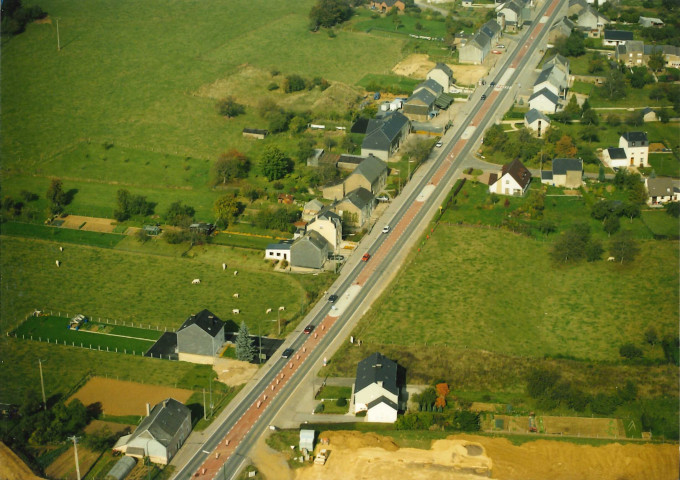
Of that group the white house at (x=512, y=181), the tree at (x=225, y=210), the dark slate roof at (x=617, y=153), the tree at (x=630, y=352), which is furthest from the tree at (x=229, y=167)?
the tree at (x=630, y=352)

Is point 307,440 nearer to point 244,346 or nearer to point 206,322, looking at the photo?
point 244,346

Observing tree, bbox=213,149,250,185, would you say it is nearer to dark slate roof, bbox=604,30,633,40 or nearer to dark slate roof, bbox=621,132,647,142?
dark slate roof, bbox=621,132,647,142

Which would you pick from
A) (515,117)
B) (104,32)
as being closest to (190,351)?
(515,117)

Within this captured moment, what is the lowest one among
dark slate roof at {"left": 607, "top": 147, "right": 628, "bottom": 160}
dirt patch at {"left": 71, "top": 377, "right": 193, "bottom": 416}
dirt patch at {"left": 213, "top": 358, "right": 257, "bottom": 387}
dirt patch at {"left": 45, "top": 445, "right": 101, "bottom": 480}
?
dirt patch at {"left": 71, "top": 377, "right": 193, "bottom": 416}

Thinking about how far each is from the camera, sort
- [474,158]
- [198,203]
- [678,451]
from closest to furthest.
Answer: [678,451], [198,203], [474,158]

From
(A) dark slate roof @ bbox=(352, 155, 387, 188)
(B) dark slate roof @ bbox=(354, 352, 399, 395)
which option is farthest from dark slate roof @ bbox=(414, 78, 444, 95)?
(B) dark slate roof @ bbox=(354, 352, 399, 395)

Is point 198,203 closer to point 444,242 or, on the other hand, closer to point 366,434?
point 444,242
